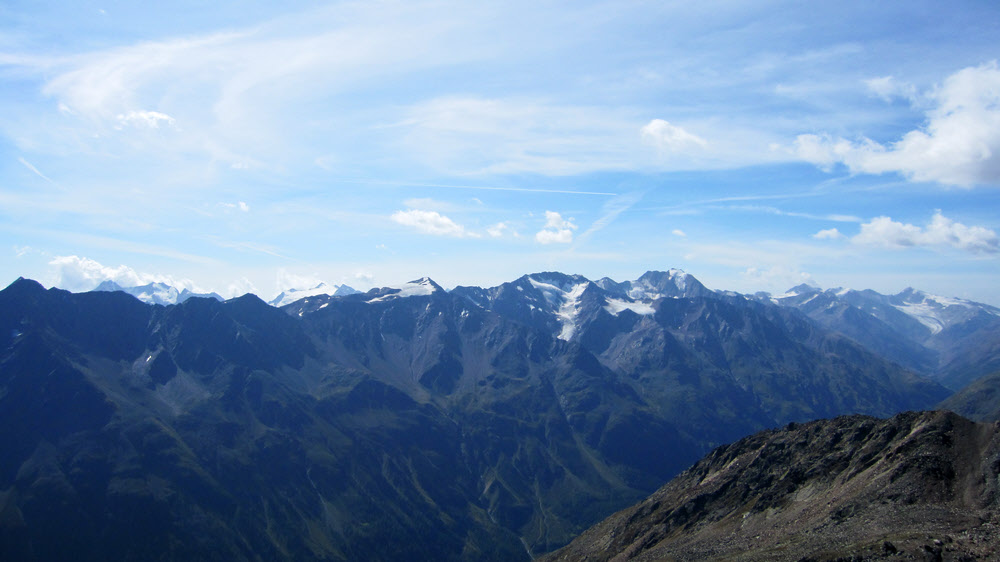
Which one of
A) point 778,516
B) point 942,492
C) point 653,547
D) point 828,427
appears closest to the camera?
point 942,492

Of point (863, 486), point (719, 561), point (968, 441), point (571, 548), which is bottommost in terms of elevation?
point (571, 548)

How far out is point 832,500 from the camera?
120938 millimetres

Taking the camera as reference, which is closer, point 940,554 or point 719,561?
point 940,554

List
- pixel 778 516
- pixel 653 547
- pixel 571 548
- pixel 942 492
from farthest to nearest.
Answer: pixel 571 548
pixel 653 547
pixel 778 516
pixel 942 492

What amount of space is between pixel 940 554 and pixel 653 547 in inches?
3183

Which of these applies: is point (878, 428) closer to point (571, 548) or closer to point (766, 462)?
point (766, 462)

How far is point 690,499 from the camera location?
162 m

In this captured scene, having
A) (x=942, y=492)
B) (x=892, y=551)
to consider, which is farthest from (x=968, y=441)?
(x=892, y=551)

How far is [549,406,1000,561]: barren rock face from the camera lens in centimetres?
9012

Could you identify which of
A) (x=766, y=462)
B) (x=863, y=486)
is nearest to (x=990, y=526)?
(x=863, y=486)

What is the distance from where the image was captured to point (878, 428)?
144375mm

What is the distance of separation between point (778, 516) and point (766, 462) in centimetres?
3163

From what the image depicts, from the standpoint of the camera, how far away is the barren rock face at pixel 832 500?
90125mm

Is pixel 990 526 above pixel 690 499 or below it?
above
